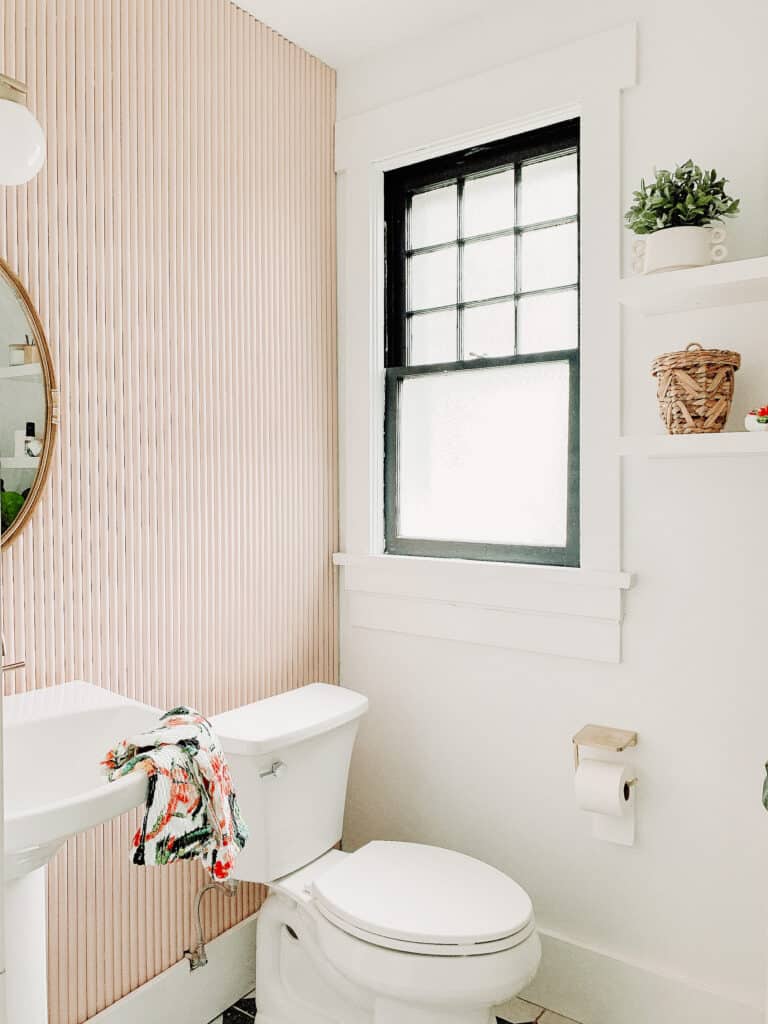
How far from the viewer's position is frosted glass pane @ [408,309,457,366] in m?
2.21

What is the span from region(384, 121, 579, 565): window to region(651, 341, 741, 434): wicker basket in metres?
0.40

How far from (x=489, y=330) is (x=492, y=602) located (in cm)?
74

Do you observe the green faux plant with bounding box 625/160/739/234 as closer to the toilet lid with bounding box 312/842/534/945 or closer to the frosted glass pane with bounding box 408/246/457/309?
the frosted glass pane with bounding box 408/246/457/309

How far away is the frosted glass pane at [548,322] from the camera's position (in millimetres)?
1992

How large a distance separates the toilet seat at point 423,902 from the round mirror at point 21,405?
3.31 feet

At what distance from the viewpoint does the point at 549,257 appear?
6.66 feet

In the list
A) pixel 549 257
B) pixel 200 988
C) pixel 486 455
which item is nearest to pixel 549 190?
pixel 549 257

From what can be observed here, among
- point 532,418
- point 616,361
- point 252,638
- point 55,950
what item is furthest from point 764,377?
point 55,950

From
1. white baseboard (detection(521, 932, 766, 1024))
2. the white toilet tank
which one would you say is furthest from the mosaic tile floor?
the white toilet tank

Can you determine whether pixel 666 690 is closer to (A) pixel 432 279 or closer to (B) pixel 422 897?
(B) pixel 422 897

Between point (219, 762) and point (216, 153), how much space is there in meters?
1.47

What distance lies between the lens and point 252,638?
2078 mm

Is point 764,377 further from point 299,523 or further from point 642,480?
point 299,523

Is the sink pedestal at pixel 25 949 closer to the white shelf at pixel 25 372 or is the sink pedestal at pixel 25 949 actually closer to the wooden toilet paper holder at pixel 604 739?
the white shelf at pixel 25 372
